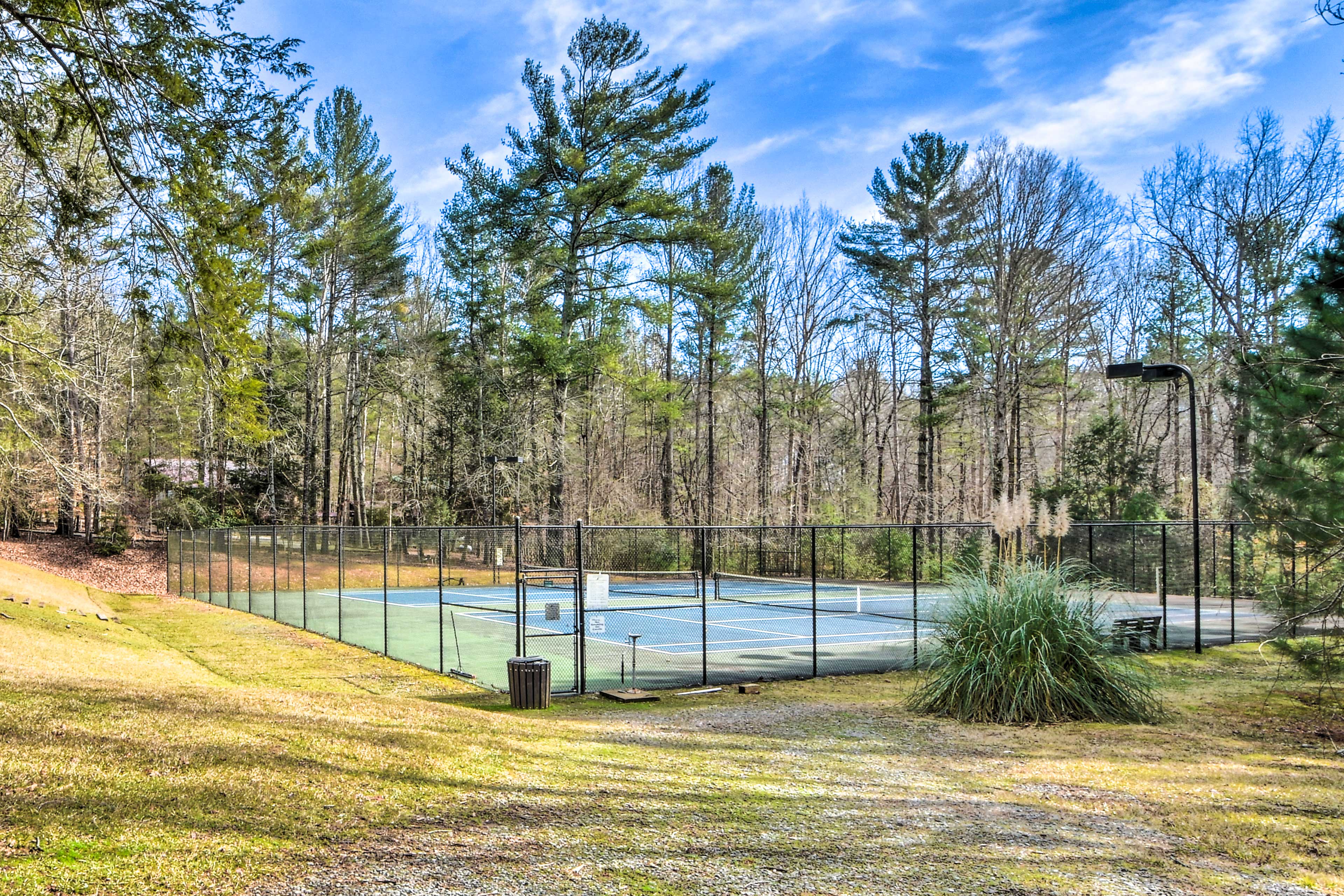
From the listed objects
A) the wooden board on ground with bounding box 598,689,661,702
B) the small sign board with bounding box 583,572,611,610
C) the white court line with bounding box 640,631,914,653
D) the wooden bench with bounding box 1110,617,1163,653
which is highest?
the small sign board with bounding box 583,572,611,610

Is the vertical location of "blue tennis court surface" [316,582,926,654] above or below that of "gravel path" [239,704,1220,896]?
below

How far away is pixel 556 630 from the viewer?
18406mm

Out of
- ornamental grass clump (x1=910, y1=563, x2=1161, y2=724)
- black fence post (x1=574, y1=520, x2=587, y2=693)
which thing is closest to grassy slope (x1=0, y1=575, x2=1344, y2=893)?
ornamental grass clump (x1=910, y1=563, x2=1161, y2=724)

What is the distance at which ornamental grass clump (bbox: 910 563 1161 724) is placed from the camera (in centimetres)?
897

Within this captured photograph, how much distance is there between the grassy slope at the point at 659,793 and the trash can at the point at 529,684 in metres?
0.93

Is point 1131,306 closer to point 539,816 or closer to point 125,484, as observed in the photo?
point 539,816

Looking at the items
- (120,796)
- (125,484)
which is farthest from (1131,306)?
(125,484)

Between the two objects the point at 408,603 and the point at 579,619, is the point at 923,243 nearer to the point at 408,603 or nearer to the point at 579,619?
the point at 408,603

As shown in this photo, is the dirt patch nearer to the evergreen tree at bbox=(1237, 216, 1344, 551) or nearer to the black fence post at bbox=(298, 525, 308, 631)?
the black fence post at bbox=(298, 525, 308, 631)

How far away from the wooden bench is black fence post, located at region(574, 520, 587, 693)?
22.3 ft

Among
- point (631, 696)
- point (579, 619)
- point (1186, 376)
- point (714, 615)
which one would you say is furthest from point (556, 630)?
point (1186, 376)

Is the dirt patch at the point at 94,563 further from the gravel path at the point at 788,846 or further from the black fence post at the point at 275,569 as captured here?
the gravel path at the point at 788,846

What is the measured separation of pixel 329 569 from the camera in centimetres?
2148

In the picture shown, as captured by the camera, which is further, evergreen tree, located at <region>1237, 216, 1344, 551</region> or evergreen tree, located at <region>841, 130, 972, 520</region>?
evergreen tree, located at <region>841, 130, 972, 520</region>
